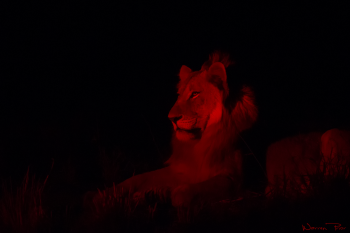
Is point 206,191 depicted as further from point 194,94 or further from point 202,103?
point 194,94

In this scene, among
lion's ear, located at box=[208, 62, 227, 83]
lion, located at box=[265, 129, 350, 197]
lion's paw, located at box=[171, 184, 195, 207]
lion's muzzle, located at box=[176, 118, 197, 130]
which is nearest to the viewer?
lion's paw, located at box=[171, 184, 195, 207]

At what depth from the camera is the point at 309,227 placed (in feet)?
9.15

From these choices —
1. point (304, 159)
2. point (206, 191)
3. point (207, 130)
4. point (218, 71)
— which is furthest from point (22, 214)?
point (304, 159)

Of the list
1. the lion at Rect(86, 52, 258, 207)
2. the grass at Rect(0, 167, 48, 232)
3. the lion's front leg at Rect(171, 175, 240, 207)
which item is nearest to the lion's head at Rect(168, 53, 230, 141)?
the lion at Rect(86, 52, 258, 207)

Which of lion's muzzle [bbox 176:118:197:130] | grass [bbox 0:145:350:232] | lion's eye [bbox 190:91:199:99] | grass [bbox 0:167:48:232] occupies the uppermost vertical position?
lion's eye [bbox 190:91:199:99]

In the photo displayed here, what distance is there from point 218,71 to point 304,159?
165 centimetres

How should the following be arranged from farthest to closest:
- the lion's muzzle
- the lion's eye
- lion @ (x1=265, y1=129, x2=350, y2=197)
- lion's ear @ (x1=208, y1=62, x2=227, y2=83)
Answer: the lion's eye, lion's ear @ (x1=208, y1=62, x2=227, y2=83), the lion's muzzle, lion @ (x1=265, y1=129, x2=350, y2=197)

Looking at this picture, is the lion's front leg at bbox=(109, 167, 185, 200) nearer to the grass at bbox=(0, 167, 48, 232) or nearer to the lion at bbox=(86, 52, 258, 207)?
the lion at bbox=(86, 52, 258, 207)

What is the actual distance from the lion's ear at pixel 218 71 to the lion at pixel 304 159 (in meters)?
1.28

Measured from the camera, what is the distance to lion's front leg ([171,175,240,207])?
142 inches

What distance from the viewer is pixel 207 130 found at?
179 inches

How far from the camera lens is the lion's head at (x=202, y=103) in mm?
4355

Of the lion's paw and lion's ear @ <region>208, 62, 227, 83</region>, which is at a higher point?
lion's ear @ <region>208, 62, 227, 83</region>

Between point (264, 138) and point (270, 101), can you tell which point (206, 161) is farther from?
point (270, 101)
